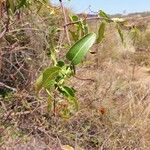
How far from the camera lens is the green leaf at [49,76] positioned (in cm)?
55

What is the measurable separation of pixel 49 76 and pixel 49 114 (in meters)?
2.72

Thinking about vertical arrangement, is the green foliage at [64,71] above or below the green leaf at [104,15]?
below

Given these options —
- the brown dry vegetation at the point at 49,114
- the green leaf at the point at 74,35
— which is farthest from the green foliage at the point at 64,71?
the brown dry vegetation at the point at 49,114

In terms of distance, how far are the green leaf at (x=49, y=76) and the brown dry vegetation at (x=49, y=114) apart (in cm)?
229

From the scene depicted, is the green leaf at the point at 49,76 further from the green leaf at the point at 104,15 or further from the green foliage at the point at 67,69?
the green leaf at the point at 104,15

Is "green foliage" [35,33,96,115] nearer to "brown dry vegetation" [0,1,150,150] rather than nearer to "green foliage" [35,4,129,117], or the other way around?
"green foliage" [35,4,129,117]

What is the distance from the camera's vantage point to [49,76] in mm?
551

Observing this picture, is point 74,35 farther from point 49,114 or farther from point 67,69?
point 49,114

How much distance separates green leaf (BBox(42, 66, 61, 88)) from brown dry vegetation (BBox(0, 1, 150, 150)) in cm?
229

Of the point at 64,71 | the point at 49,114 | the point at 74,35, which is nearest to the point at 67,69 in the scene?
the point at 64,71

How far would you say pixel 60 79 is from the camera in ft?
2.00

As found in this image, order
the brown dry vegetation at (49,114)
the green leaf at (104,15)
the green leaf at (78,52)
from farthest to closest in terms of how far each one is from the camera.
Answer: the brown dry vegetation at (49,114) < the green leaf at (104,15) < the green leaf at (78,52)

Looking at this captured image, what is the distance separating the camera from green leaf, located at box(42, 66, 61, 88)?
0.55 metres

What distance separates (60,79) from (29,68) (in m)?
3.14
